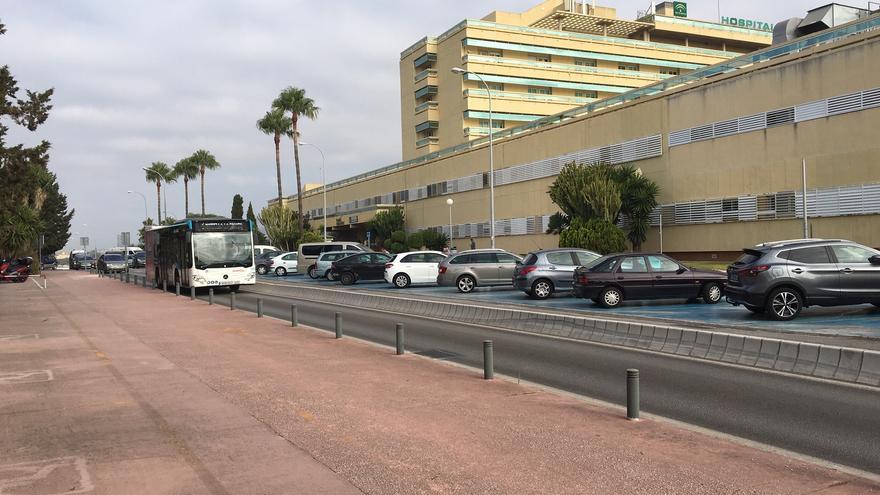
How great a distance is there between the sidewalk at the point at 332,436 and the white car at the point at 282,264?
120 ft

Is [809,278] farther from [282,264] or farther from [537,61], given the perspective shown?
[537,61]

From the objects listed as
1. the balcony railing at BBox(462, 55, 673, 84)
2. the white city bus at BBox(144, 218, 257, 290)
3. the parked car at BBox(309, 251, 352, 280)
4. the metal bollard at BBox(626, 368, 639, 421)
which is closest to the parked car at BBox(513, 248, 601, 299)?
the white city bus at BBox(144, 218, 257, 290)

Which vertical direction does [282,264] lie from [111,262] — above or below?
below

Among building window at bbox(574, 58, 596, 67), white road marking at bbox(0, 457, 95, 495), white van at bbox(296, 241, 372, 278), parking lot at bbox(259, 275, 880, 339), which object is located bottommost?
parking lot at bbox(259, 275, 880, 339)

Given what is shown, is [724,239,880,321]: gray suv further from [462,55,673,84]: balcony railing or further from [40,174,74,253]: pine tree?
[40,174,74,253]: pine tree

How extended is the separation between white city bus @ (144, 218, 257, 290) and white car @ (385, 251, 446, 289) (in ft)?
19.2

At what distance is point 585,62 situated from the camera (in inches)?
3386

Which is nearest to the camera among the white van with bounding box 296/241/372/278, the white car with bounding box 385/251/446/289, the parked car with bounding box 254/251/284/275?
the white car with bounding box 385/251/446/289

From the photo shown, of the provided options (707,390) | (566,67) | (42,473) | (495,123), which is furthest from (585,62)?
(42,473)

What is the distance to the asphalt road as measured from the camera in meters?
7.19

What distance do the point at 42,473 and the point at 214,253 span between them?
83.2ft

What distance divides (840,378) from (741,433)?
3.67 m

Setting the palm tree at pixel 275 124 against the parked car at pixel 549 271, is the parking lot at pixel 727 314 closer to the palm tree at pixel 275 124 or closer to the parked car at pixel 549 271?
the parked car at pixel 549 271

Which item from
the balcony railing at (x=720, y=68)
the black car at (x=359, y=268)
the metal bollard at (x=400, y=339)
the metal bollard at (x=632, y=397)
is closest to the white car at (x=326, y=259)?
the black car at (x=359, y=268)
